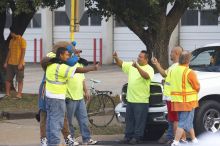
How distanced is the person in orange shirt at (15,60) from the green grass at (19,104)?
31 centimetres

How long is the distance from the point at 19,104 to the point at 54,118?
6164 mm

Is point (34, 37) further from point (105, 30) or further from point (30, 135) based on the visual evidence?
point (30, 135)

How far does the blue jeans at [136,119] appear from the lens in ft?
37.7

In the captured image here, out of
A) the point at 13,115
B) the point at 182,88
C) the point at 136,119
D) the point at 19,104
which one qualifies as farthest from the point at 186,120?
the point at 19,104

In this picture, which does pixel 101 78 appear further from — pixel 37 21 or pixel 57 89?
pixel 57 89

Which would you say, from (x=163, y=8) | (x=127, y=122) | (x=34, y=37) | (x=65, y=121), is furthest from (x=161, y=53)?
(x=34, y=37)

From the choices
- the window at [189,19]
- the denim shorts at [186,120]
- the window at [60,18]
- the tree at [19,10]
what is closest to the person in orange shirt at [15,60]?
the tree at [19,10]

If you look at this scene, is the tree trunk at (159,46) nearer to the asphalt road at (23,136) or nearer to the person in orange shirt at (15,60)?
the asphalt road at (23,136)

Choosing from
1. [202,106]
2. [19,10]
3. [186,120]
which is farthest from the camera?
[19,10]

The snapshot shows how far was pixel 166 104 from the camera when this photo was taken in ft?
37.2

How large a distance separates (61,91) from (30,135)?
292cm

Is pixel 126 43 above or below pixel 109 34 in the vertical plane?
below

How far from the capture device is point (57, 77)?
32.9 ft

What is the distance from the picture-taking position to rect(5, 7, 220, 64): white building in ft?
97.1
